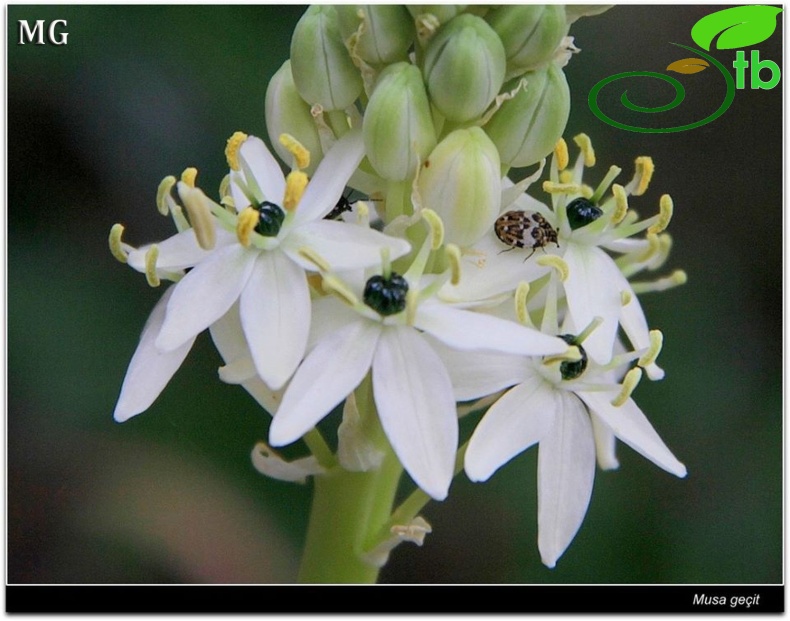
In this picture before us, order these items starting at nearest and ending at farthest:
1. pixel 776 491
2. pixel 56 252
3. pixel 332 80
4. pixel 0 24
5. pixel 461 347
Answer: pixel 461 347, pixel 332 80, pixel 0 24, pixel 776 491, pixel 56 252

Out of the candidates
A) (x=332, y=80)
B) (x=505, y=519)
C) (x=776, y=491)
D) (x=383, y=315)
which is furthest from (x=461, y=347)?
(x=505, y=519)

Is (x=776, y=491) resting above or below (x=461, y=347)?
below

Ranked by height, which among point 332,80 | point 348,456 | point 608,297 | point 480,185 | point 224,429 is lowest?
point 224,429

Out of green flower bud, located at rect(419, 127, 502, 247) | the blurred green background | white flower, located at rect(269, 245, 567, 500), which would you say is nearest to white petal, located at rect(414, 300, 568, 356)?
white flower, located at rect(269, 245, 567, 500)

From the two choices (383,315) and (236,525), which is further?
(236,525)

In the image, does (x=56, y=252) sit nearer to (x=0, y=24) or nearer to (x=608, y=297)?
(x=0, y=24)

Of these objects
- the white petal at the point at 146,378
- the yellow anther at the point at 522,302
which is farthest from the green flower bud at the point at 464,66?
the white petal at the point at 146,378

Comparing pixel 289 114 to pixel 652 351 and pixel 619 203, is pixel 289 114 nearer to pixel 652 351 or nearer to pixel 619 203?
pixel 619 203
